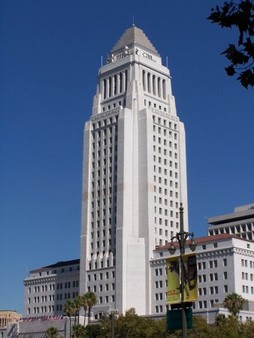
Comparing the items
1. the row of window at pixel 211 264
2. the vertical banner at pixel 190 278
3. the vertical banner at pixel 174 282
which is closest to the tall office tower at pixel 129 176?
the row of window at pixel 211 264

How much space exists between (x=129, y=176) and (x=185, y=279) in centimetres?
10497

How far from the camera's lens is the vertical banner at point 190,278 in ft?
116

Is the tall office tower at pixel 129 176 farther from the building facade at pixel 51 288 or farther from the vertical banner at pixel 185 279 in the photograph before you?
the vertical banner at pixel 185 279

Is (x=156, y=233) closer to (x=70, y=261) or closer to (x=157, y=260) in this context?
(x=157, y=260)

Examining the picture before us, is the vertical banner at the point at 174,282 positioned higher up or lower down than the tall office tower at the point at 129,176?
lower down

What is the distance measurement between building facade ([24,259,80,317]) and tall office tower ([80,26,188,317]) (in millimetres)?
9979

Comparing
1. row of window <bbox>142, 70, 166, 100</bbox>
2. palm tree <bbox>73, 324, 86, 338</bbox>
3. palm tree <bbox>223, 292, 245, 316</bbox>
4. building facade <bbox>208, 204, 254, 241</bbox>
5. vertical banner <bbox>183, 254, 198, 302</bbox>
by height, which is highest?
row of window <bbox>142, 70, 166, 100</bbox>

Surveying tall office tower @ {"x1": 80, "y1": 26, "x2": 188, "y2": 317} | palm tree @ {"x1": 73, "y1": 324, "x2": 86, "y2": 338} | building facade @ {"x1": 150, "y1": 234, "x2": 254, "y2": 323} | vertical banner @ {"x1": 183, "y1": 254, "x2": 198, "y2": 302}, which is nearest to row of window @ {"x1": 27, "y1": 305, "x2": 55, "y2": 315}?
tall office tower @ {"x1": 80, "y1": 26, "x2": 188, "y2": 317}

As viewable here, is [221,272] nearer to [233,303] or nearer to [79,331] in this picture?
[233,303]

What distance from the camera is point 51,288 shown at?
156m

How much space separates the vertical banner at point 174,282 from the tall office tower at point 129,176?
9520cm

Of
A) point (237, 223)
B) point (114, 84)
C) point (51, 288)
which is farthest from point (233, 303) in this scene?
point (114, 84)

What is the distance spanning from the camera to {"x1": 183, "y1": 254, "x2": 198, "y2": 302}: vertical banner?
1395 inches

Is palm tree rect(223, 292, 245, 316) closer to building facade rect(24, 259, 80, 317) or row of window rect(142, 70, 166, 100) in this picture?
building facade rect(24, 259, 80, 317)
